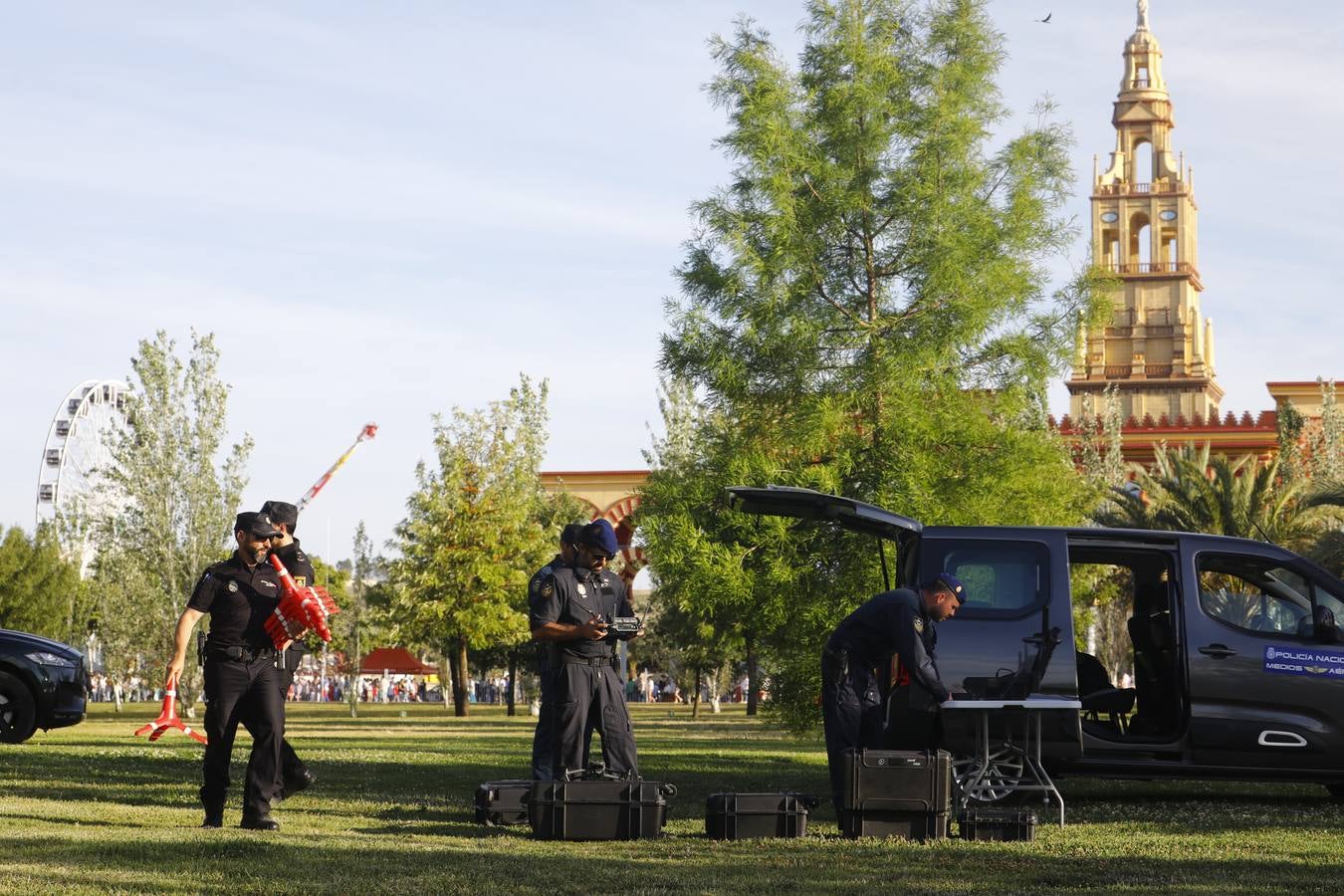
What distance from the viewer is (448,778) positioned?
15617mm

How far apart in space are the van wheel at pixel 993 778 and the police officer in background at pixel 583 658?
2.08 metres

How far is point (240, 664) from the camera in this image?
35.1 feet

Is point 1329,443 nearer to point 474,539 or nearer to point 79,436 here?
point 474,539

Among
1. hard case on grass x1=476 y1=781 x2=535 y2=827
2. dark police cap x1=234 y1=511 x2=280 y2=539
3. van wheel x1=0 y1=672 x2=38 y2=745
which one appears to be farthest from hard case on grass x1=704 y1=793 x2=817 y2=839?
Answer: van wheel x1=0 y1=672 x2=38 y2=745

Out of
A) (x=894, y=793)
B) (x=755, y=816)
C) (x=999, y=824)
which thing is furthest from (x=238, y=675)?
(x=999, y=824)

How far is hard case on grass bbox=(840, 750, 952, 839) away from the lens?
1028 cm

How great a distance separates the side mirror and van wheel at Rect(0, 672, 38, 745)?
1327 centimetres

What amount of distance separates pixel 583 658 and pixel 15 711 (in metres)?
10.5

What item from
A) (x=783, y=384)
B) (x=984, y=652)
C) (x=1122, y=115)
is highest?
(x=1122, y=115)

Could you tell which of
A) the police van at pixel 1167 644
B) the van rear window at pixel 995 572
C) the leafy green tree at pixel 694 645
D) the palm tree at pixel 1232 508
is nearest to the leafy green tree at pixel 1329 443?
the palm tree at pixel 1232 508

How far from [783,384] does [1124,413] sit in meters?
64.3

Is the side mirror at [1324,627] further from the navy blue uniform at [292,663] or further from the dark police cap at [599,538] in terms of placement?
the navy blue uniform at [292,663]

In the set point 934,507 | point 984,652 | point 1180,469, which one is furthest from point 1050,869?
point 1180,469

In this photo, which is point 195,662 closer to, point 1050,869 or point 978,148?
point 978,148
